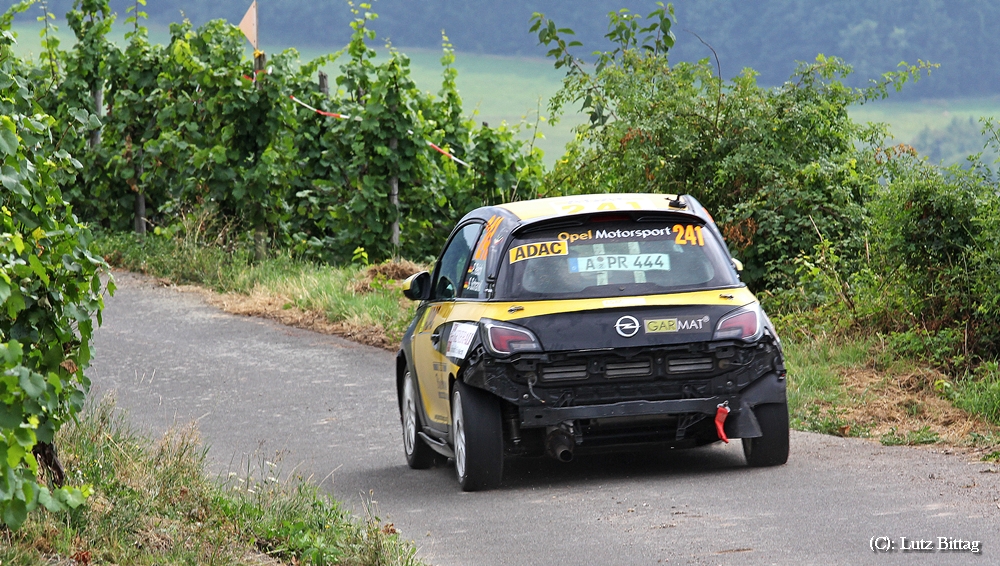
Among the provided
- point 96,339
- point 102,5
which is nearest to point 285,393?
point 96,339

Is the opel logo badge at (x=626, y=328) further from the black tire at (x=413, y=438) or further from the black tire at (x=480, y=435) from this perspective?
the black tire at (x=413, y=438)

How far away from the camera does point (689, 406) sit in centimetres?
841

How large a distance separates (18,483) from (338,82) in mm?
16850

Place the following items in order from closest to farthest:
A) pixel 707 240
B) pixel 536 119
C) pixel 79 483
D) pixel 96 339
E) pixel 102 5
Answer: pixel 79 483
pixel 707 240
pixel 96 339
pixel 536 119
pixel 102 5

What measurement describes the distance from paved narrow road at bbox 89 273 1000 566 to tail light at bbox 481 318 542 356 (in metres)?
0.86

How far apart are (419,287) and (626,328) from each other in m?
2.18

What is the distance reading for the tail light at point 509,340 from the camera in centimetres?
831

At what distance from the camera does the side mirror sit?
10070mm

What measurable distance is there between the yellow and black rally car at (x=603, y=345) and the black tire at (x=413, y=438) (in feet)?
2.34

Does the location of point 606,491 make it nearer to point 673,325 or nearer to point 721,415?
point 721,415

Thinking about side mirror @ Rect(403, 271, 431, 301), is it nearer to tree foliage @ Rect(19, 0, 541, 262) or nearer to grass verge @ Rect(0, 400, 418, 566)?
grass verge @ Rect(0, 400, 418, 566)

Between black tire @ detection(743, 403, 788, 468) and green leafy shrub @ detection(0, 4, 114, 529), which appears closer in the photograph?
green leafy shrub @ detection(0, 4, 114, 529)

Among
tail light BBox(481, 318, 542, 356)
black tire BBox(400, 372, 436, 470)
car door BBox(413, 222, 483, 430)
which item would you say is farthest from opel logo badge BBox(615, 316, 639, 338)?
black tire BBox(400, 372, 436, 470)

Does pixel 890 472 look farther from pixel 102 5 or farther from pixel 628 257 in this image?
pixel 102 5
